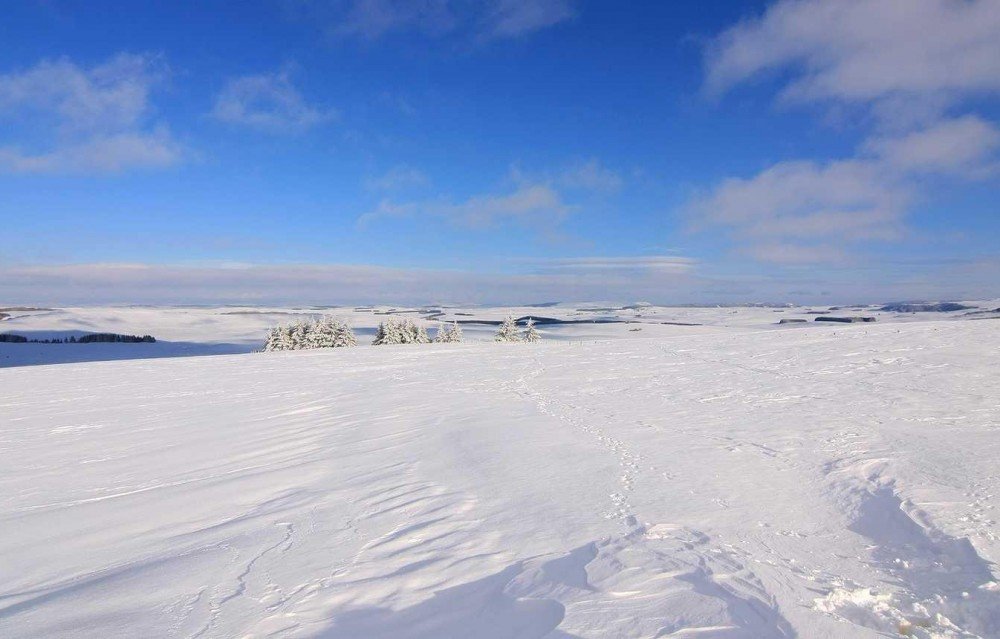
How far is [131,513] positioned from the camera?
624cm

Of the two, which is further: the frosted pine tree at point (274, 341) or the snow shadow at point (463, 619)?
the frosted pine tree at point (274, 341)

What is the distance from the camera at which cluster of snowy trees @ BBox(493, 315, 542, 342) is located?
48.6 meters

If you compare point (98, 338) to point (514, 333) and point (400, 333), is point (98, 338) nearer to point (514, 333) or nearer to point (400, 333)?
point (400, 333)

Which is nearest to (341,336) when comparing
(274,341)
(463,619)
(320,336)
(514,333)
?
(320,336)

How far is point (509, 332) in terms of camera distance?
163ft

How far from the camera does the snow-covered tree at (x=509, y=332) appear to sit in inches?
1939

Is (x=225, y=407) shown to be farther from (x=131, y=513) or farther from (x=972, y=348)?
(x=972, y=348)

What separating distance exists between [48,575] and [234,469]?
3177mm

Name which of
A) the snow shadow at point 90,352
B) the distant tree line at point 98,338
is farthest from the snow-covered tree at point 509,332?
the distant tree line at point 98,338

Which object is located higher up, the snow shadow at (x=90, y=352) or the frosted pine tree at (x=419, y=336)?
the frosted pine tree at (x=419, y=336)

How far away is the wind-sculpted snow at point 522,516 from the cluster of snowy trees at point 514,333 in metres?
35.5

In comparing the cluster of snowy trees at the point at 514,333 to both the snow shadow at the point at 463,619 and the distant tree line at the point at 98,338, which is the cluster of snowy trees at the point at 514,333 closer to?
the distant tree line at the point at 98,338

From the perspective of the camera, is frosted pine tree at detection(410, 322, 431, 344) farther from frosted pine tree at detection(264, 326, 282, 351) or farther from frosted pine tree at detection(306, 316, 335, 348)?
frosted pine tree at detection(264, 326, 282, 351)

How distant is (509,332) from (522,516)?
145 feet
